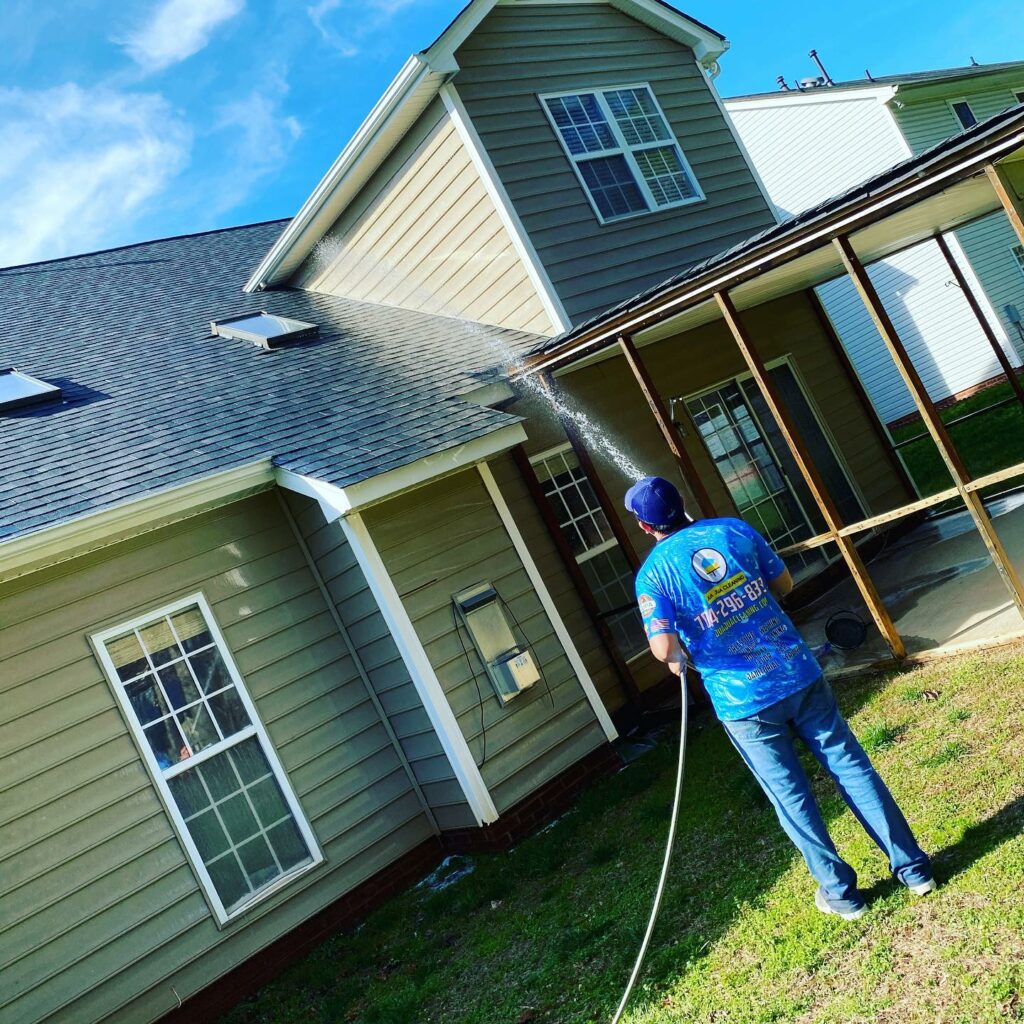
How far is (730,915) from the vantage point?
172 inches

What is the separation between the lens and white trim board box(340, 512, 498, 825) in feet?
22.1

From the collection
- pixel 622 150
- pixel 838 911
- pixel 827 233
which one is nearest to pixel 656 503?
pixel 838 911

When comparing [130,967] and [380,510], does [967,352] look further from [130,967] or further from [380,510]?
[130,967]

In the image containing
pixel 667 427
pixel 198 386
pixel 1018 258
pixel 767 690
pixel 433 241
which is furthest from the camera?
pixel 1018 258

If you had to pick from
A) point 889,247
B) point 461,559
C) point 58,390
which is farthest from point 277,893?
point 889,247

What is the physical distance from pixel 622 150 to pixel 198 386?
17.2 ft

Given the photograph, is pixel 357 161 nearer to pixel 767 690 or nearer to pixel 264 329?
pixel 264 329

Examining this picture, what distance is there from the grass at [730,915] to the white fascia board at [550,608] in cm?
55

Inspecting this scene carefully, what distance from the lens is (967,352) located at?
64.4 ft

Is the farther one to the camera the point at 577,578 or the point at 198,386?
the point at 577,578

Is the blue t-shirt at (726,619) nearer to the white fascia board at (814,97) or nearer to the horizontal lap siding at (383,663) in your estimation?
the horizontal lap siding at (383,663)

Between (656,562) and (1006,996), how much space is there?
1.84m

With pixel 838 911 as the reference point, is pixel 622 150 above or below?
above

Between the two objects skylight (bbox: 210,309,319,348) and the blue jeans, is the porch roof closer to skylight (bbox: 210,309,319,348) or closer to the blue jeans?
skylight (bbox: 210,309,319,348)
